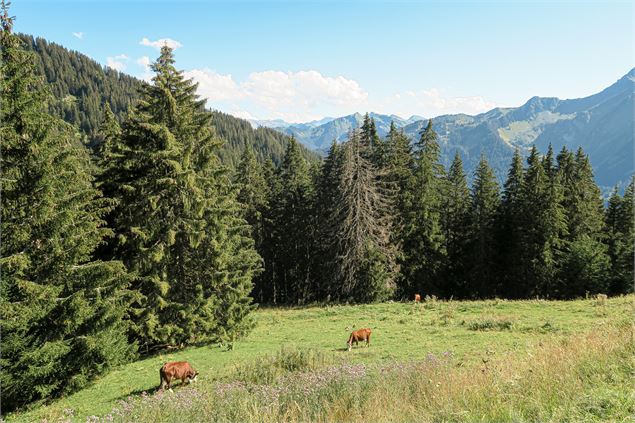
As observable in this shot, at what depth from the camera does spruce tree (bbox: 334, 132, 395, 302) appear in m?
33.6

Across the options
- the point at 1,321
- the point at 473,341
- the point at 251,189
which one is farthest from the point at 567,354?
the point at 251,189

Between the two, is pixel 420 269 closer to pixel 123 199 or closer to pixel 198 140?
pixel 198 140

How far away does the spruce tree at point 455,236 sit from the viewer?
47.0 meters

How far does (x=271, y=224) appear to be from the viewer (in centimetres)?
4997

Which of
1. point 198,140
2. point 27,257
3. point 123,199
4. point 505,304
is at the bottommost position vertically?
point 505,304

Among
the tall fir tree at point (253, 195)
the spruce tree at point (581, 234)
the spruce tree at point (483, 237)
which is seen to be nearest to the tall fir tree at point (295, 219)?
the tall fir tree at point (253, 195)

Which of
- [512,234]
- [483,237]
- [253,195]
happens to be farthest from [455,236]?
[253,195]

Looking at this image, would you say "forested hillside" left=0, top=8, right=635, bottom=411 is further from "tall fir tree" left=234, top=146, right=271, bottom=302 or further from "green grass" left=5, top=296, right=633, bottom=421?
"green grass" left=5, top=296, right=633, bottom=421

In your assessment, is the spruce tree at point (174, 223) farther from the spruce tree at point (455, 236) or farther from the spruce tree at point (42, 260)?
the spruce tree at point (455, 236)

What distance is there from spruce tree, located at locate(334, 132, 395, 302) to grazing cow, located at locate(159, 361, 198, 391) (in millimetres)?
21206

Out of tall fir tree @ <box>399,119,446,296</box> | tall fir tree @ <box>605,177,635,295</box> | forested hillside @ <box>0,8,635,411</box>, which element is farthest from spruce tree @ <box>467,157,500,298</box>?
tall fir tree @ <box>605,177,635,295</box>

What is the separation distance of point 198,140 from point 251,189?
26.2 m

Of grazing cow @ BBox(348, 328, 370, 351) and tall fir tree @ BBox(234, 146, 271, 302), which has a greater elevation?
tall fir tree @ BBox(234, 146, 271, 302)

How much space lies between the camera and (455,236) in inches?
1869
